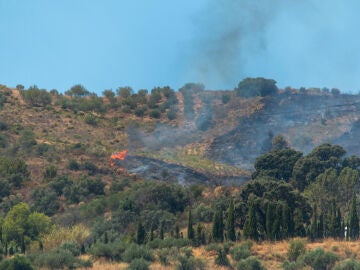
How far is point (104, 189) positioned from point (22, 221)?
2085 centimetres

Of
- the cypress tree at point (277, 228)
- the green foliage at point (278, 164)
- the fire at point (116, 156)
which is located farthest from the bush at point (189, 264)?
the fire at point (116, 156)

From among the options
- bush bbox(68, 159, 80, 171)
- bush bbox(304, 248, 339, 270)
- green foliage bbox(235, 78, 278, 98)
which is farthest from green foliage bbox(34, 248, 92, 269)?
green foliage bbox(235, 78, 278, 98)

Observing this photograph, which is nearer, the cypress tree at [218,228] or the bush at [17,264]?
the bush at [17,264]

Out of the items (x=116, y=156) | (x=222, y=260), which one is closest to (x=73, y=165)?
(x=116, y=156)

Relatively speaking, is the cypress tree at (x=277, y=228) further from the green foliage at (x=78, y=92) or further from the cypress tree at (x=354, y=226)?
the green foliage at (x=78, y=92)

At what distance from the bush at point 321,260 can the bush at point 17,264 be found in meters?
14.9

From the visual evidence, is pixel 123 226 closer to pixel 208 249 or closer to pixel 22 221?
pixel 22 221

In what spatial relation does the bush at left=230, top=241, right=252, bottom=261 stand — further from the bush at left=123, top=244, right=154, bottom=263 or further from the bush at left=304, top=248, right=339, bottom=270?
the bush at left=123, top=244, right=154, bottom=263

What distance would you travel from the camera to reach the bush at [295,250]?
43.4 m

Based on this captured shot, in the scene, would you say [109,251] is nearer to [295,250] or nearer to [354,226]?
[295,250]

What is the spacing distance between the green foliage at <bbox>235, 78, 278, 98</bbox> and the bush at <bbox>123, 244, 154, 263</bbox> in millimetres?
68375

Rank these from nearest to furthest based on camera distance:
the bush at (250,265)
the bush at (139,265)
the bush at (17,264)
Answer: the bush at (17,264) < the bush at (139,265) < the bush at (250,265)

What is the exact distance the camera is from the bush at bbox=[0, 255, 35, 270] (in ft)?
126

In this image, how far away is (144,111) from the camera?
108 metres
